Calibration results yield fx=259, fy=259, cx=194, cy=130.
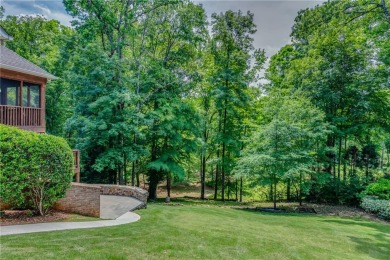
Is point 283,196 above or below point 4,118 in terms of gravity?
below

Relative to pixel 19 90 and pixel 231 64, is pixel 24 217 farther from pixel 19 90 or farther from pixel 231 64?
pixel 231 64

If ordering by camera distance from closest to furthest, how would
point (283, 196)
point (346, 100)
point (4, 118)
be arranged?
point (4, 118) < point (346, 100) < point (283, 196)

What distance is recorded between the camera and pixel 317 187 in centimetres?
1759

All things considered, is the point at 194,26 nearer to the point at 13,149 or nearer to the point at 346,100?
the point at 346,100

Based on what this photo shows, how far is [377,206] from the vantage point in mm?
14219

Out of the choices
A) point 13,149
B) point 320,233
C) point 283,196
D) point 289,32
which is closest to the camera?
point 13,149

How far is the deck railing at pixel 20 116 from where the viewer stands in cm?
1109

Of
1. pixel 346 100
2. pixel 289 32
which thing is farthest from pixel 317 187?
pixel 289 32

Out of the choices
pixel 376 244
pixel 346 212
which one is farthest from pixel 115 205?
pixel 346 212

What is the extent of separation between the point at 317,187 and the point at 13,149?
17252 mm

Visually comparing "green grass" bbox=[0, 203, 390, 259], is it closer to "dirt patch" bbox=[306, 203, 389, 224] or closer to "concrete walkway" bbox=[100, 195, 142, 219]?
"concrete walkway" bbox=[100, 195, 142, 219]

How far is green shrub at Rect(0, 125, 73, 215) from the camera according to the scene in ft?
23.5

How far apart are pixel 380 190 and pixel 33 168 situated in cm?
1798

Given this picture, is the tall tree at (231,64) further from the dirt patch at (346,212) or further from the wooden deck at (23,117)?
the wooden deck at (23,117)
